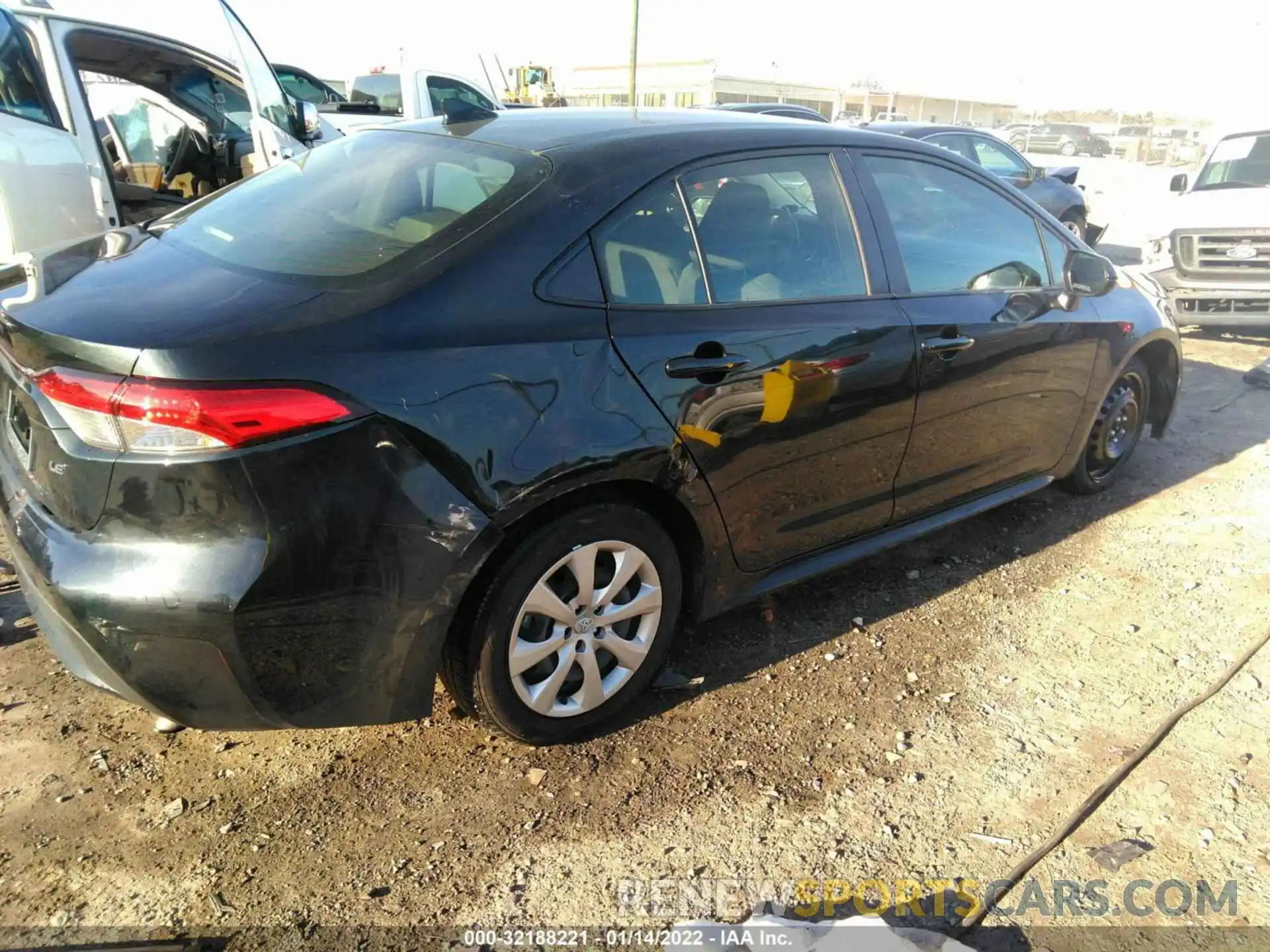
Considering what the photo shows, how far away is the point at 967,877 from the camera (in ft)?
7.61

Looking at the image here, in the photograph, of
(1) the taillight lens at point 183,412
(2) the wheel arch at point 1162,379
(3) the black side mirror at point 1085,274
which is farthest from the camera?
(2) the wheel arch at point 1162,379

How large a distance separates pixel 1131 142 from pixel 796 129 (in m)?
41.6

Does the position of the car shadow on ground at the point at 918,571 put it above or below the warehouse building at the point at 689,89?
above

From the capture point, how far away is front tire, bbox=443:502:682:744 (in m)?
2.39

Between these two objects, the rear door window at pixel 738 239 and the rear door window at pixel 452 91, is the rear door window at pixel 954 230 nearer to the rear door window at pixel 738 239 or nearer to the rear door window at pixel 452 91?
the rear door window at pixel 738 239

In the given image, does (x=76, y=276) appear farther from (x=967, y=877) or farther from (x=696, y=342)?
(x=967, y=877)

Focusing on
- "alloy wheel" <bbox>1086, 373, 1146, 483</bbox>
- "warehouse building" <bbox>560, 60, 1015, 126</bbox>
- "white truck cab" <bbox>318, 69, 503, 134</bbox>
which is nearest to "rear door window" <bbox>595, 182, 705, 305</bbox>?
"alloy wheel" <bbox>1086, 373, 1146, 483</bbox>

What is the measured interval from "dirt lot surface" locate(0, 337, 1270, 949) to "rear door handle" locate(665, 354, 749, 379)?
1.07 m

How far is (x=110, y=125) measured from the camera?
651 cm

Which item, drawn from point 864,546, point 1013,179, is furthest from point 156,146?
point 1013,179

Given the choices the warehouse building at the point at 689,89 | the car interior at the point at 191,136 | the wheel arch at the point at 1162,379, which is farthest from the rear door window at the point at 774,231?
the warehouse building at the point at 689,89

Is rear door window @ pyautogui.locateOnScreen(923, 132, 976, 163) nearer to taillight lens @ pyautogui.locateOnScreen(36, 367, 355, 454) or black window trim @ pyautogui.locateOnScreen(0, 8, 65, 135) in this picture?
black window trim @ pyautogui.locateOnScreen(0, 8, 65, 135)

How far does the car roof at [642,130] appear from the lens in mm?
2766

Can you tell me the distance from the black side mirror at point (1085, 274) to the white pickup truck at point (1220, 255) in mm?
4012
